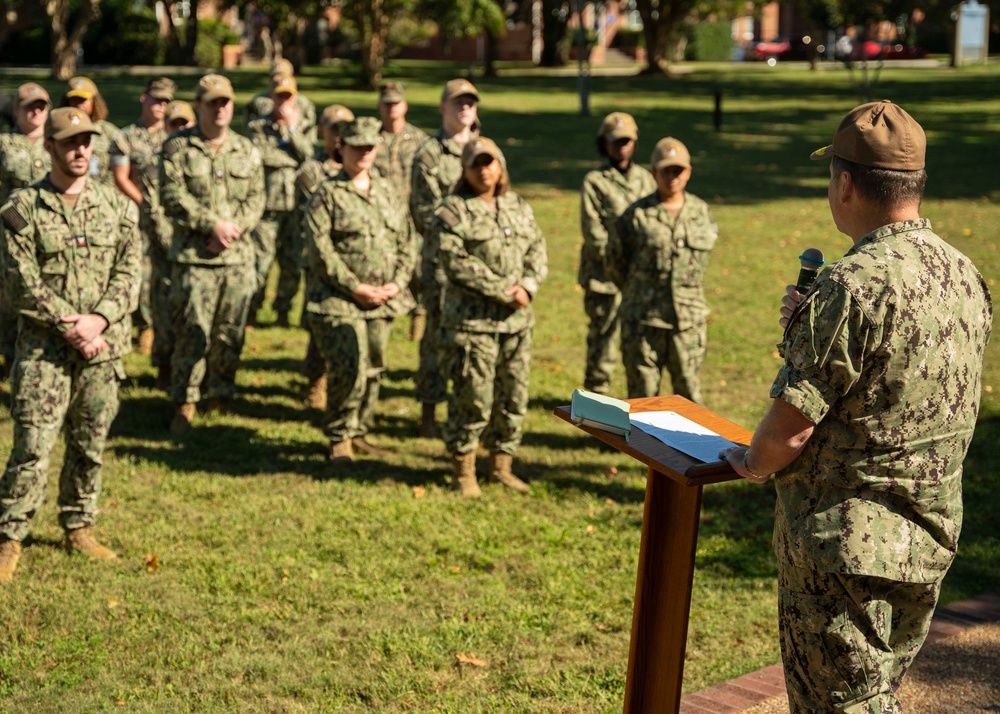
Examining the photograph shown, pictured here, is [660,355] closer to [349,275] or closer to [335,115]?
[349,275]

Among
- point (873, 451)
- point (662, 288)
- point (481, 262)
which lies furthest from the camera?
point (662, 288)

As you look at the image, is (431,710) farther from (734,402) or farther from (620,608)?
(734,402)

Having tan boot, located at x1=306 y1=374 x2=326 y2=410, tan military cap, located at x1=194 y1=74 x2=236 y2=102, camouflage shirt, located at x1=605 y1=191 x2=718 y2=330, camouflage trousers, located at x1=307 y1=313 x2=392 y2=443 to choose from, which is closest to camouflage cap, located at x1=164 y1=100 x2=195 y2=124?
tan military cap, located at x1=194 y1=74 x2=236 y2=102

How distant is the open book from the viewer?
3.92 meters

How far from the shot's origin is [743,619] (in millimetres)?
6391

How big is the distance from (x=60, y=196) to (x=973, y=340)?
191 inches

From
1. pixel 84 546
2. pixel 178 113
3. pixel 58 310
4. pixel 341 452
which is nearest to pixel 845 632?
pixel 58 310

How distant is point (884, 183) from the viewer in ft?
11.7

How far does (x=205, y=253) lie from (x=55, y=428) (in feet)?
10.3

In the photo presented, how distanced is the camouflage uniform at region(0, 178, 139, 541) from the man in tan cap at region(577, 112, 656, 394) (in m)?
3.92

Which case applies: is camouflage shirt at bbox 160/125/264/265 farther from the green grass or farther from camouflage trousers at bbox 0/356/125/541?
camouflage trousers at bbox 0/356/125/541

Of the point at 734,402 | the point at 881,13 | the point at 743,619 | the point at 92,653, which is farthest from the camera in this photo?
the point at 881,13

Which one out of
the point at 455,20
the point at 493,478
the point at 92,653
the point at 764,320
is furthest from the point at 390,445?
the point at 455,20

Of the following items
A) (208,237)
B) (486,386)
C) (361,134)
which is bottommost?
(486,386)
